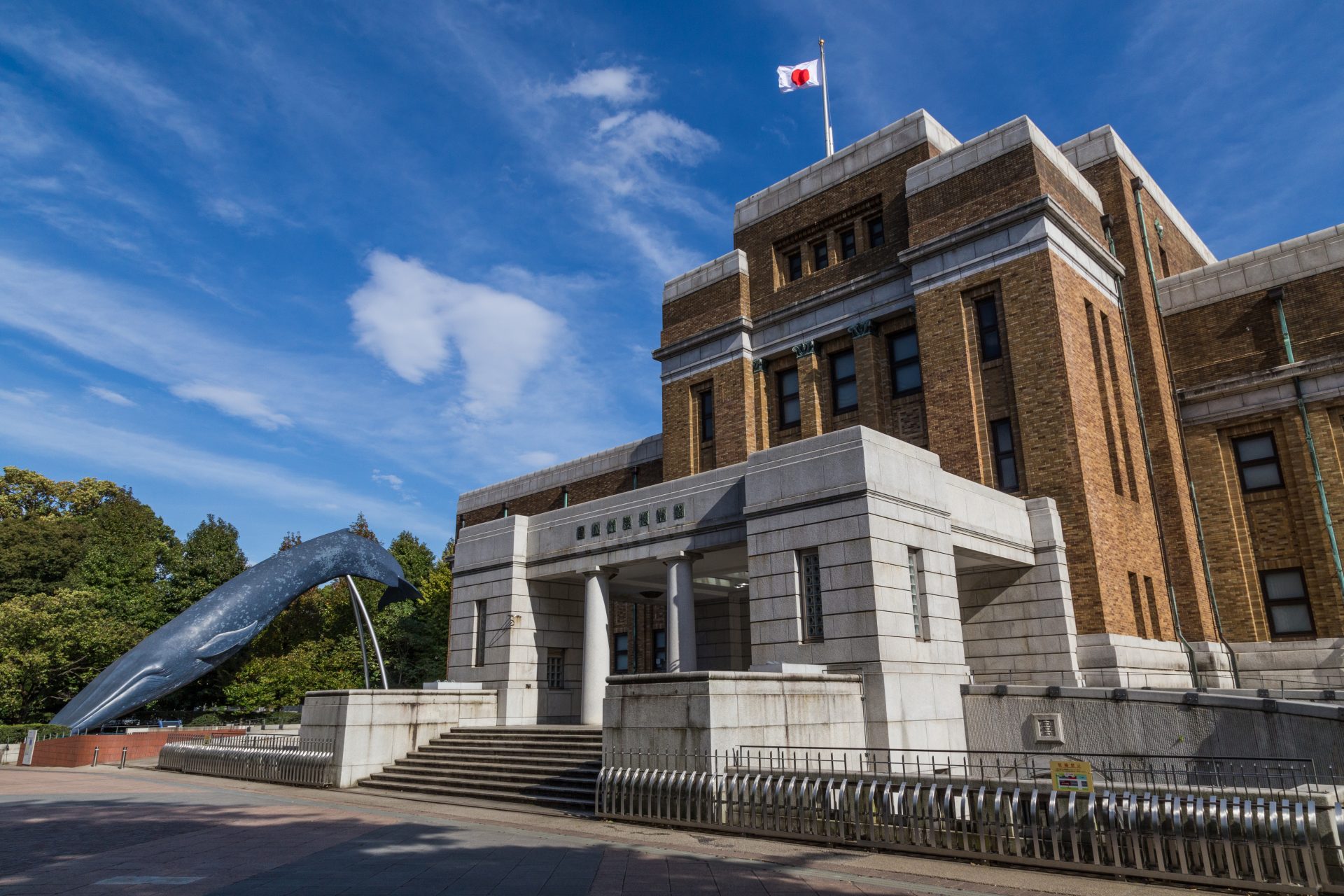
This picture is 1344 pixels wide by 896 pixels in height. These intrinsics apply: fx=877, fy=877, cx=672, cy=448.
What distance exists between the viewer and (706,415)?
28703 millimetres

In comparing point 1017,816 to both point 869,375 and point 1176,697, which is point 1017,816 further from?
point 869,375

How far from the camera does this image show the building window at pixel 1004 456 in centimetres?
2156

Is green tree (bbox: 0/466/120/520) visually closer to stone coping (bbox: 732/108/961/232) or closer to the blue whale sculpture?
the blue whale sculpture

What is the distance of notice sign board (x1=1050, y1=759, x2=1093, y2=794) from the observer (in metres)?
8.86

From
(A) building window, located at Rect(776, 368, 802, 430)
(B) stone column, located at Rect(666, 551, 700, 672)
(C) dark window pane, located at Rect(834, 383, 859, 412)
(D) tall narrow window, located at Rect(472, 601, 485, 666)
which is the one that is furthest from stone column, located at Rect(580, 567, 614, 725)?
(C) dark window pane, located at Rect(834, 383, 859, 412)

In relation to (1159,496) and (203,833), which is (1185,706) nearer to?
(1159,496)

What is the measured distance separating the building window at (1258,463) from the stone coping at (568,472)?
57.9 ft

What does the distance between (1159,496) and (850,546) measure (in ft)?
39.5

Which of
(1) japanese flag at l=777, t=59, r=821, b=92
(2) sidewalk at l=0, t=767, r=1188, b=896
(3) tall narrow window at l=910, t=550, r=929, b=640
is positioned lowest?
(2) sidewalk at l=0, t=767, r=1188, b=896

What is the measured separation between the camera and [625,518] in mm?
21484

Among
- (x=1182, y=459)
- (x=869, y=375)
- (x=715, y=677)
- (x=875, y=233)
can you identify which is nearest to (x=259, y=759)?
(x=715, y=677)

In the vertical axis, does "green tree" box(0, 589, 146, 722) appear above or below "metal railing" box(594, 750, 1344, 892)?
above

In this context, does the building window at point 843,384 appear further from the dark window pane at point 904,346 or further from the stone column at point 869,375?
the dark window pane at point 904,346

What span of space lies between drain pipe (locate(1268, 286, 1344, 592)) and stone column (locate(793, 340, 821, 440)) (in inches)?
471
